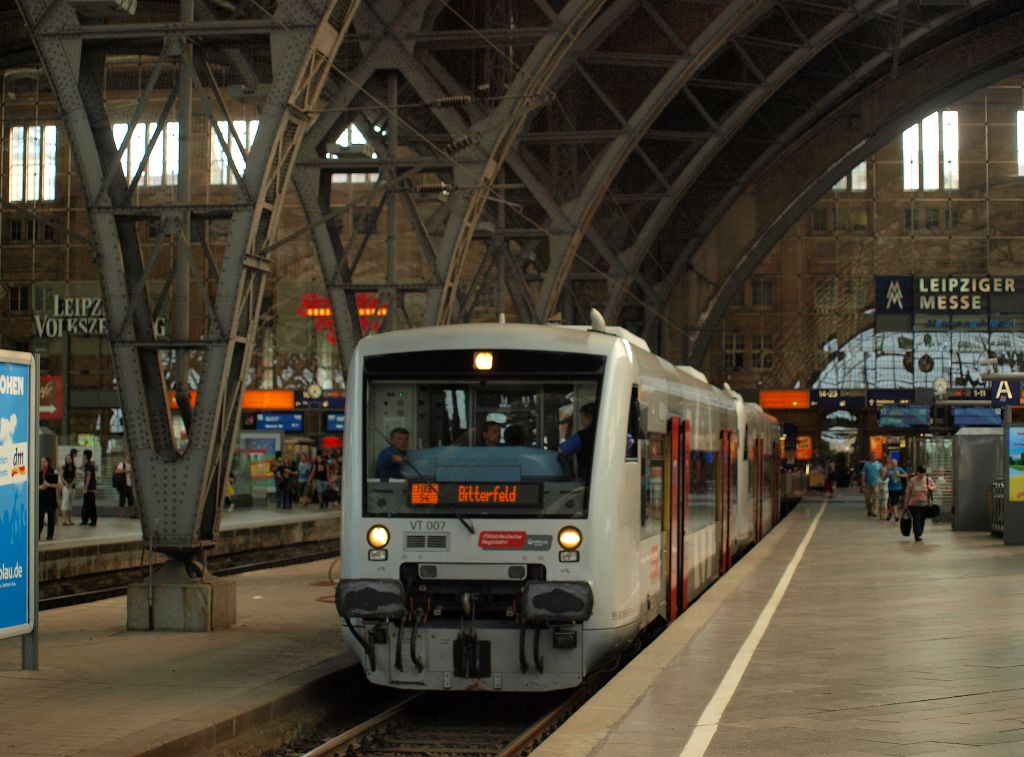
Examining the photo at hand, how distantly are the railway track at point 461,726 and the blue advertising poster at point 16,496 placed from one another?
249 cm

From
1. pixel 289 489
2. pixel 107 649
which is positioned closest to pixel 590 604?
pixel 107 649

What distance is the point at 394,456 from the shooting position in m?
12.2

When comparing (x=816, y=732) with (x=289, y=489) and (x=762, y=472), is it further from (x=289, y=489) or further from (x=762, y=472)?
(x=289, y=489)

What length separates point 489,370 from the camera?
12398 mm

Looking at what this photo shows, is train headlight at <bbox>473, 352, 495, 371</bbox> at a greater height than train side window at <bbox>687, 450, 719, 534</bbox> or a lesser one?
greater

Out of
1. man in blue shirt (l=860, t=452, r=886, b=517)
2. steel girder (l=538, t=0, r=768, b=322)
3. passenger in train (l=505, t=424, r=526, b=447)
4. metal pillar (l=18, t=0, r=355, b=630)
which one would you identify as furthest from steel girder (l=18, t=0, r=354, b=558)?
man in blue shirt (l=860, t=452, r=886, b=517)

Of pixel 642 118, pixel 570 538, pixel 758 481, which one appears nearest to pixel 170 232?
pixel 570 538

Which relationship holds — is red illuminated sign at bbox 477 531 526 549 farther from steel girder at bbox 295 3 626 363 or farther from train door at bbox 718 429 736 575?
steel girder at bbox 295 3 626 363

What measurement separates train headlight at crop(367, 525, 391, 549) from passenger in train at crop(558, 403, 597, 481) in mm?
1399

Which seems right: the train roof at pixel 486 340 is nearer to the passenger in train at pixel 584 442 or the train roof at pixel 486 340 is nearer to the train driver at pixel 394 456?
the passenger in train at pixel 584 442

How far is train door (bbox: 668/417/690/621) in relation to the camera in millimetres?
15602

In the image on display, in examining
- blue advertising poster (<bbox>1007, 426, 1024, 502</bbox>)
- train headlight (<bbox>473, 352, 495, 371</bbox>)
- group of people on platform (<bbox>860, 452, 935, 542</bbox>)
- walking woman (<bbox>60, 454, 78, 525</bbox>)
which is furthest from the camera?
walking woman (<bbox>60, 454, 78, 525</bbox>)

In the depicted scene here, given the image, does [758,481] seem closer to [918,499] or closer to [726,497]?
[918,499]

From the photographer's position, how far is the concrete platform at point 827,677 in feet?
28.2
